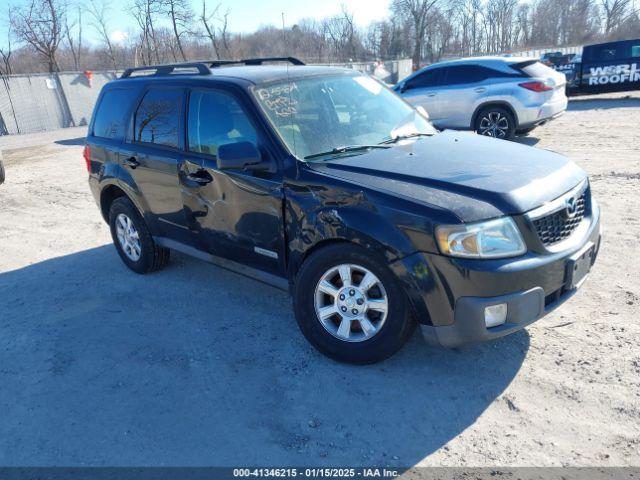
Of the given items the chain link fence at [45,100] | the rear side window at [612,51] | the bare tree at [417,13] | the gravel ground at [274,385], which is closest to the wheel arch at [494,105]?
the gravel ground at [274,385]

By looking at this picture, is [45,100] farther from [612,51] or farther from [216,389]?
[216,389]

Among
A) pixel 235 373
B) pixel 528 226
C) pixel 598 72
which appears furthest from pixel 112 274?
pixel 598 72

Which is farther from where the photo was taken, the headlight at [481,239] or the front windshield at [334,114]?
the front windshield at [334,114]

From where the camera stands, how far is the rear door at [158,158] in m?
4.37

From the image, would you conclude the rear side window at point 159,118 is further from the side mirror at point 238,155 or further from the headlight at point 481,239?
the headlight at point 481,239

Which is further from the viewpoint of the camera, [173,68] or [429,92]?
[429,92]

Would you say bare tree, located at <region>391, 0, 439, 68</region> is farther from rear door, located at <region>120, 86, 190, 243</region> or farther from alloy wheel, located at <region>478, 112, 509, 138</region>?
rear door, located at <region>120, 86, 190, 243</region>

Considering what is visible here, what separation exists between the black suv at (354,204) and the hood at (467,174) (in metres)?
0.01

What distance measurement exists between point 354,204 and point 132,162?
8.75ft

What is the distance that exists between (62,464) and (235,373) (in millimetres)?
1120

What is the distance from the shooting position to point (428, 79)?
37.4 ft

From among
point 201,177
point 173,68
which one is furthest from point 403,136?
point 173,68

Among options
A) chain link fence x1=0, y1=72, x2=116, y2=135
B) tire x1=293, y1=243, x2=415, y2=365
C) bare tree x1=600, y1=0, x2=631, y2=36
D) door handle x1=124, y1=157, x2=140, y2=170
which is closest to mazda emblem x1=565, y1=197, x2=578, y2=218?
tire x1=293, y1=243, x2=415, y2=365

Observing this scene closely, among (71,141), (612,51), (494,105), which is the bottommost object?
(71,141)
